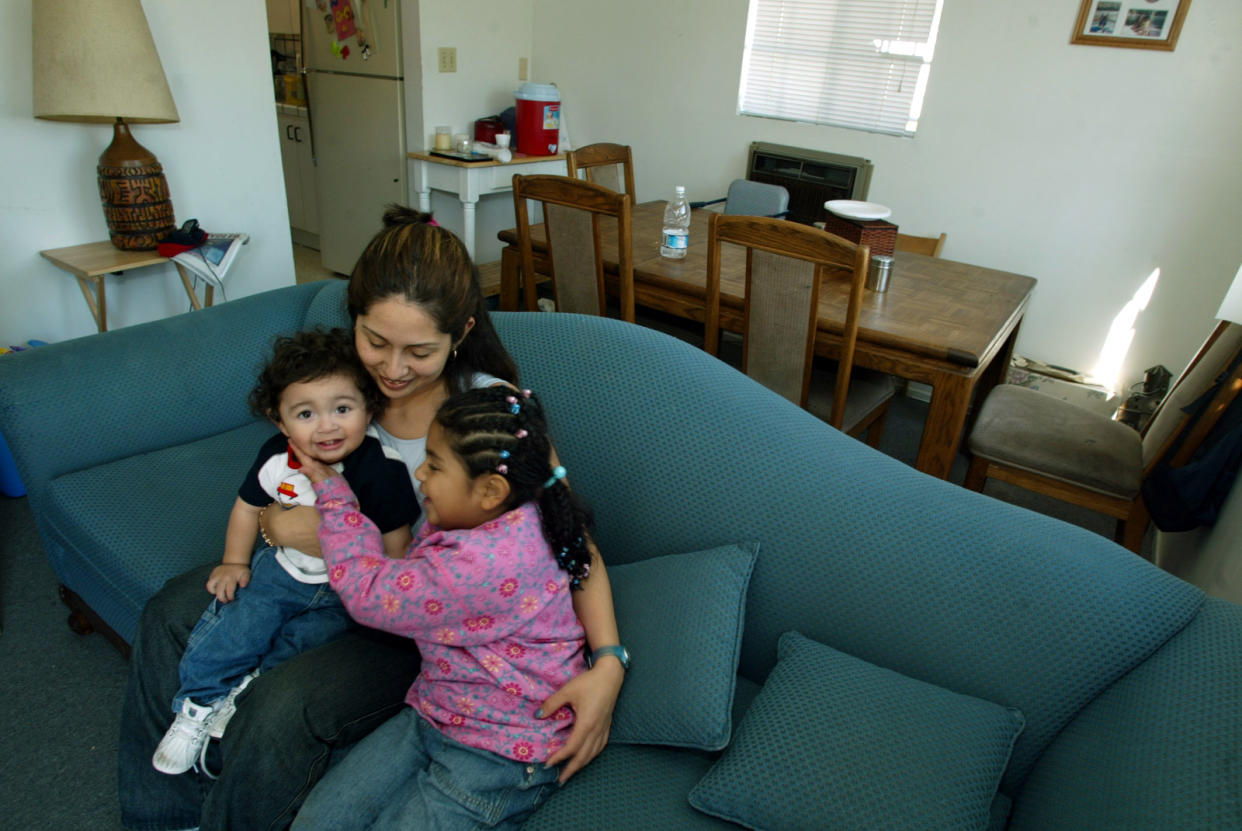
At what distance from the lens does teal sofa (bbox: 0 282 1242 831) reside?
0.95m

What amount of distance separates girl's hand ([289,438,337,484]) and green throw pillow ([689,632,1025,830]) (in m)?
0.71

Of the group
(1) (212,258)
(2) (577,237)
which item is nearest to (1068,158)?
(2) (577,237)

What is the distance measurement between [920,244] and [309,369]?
8.59 ft

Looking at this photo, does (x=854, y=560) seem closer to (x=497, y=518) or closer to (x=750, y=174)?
(x=497, y=518)

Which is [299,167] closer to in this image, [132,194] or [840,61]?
[132,194]

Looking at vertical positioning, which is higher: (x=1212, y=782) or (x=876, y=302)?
(x=876, y=302)

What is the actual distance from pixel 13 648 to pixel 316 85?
135 inches

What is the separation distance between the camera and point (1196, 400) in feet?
6.15

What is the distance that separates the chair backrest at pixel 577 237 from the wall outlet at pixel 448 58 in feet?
5.75

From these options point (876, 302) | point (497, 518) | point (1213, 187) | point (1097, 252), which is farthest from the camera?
point (1097, 252)

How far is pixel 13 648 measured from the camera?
66.6 inches

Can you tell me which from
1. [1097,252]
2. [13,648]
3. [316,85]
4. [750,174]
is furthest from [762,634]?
[316,85]

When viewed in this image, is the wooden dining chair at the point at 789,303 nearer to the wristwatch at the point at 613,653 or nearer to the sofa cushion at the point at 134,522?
the wristwatch at the point at 613,653

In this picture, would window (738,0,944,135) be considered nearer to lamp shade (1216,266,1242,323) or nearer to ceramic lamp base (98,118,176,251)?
lamp shade (1216,266,1242,323)
